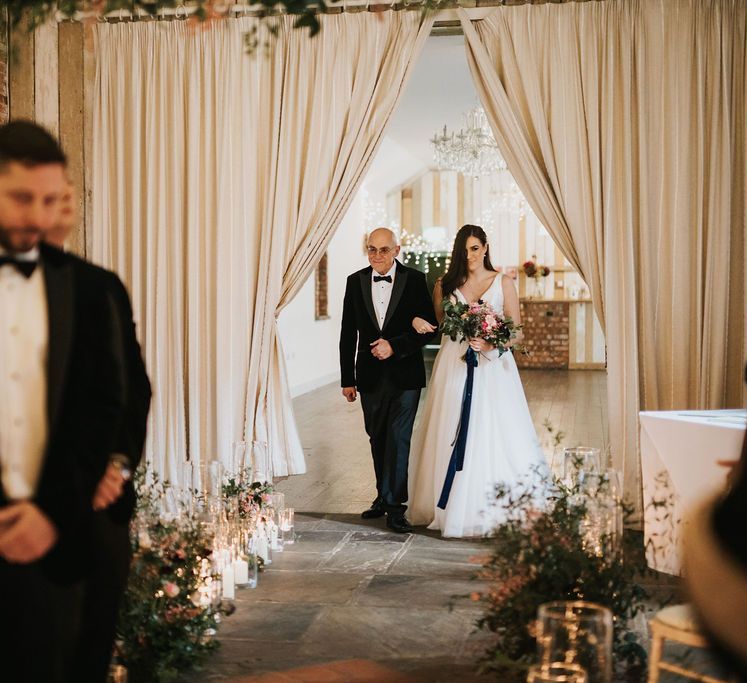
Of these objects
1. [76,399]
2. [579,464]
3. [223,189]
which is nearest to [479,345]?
[579,464]

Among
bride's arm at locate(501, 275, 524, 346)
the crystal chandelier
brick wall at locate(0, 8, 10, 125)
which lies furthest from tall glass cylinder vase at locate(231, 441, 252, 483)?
the crystal chandelier

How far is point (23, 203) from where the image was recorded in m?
1.99

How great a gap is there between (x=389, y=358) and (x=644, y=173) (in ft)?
6.39

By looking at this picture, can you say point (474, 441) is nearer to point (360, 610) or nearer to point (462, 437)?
point (462, 437)

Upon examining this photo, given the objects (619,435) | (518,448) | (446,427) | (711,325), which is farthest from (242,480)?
(711,325)

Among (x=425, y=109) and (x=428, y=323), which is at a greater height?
(x=425, y=109)

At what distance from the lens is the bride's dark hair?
560 cm

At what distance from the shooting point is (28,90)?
634cm

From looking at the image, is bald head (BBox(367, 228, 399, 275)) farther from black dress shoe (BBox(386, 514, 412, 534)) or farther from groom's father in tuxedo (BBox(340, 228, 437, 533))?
black dress shoe (BBox(386, 514, 412, 534))

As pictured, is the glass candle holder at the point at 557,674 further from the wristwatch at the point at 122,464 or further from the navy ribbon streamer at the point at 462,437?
the navy ribbon streamer at the point at 462,437

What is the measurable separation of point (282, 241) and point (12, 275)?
4492 mm

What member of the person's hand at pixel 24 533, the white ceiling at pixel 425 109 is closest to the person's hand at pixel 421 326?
the white ceiling at pixel 425 109

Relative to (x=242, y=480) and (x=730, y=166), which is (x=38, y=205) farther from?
(x=730, y=166)

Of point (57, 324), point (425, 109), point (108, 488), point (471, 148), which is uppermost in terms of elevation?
point (425, 109)
